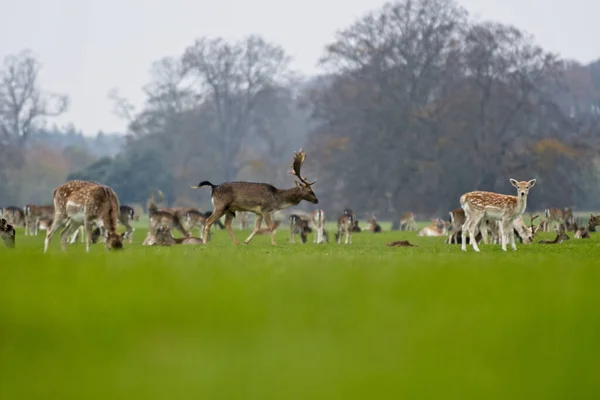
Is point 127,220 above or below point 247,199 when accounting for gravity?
below

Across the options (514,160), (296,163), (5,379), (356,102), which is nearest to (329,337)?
(5,379)

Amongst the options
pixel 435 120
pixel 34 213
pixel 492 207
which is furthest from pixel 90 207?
pixel 435 120

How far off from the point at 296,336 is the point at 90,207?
1154 centimetres

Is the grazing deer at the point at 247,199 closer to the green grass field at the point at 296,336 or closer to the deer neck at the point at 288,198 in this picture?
the deer neck at the point at 288,198

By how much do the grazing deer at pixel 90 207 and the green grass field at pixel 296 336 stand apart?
6.96m

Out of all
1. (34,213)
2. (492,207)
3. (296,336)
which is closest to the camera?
(296,336)

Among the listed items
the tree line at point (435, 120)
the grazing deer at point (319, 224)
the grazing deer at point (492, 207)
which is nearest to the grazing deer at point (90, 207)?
the grazing deer at point (492, 207)

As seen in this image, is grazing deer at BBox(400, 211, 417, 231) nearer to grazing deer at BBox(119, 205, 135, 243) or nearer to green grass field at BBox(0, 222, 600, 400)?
grazing deer at BBox(119, 205, 135, 243)

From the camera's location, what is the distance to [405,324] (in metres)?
5.66

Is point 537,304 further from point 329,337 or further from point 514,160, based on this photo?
point 514,160

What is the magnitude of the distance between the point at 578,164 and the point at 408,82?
1219cm

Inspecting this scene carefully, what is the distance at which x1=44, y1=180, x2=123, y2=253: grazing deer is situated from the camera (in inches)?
632

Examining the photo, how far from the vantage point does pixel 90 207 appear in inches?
639

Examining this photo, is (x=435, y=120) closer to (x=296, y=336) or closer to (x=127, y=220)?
(x=127, y=220)
